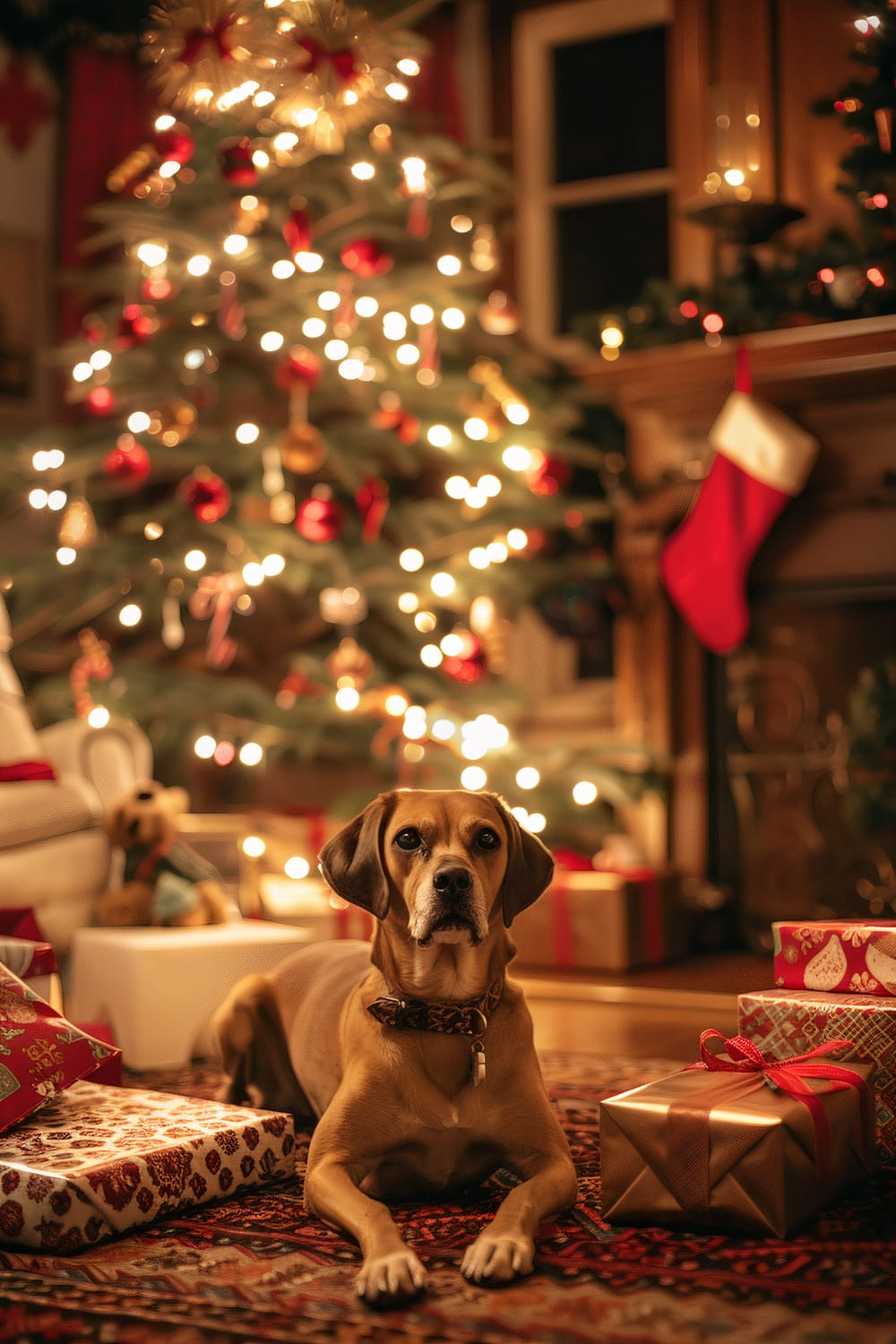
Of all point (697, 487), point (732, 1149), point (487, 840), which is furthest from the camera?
point (697, 487)

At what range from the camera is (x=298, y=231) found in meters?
4.26

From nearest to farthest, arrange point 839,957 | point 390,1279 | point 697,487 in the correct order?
1. point 390,1279
2. point 839,957
3. point 697,487

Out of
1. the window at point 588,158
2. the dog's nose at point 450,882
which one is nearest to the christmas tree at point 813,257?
the window at point 588,158

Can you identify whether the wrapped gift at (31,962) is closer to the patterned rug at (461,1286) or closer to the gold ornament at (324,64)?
the patterned rug at (461,1286)

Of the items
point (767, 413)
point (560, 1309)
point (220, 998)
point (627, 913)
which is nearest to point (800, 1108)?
point (560, 1309)

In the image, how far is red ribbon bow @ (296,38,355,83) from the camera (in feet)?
9.48

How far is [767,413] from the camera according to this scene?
4.36 meters

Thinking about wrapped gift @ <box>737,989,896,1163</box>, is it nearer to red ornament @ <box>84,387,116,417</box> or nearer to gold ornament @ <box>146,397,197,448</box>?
gold ornament @ <box>146,397,197,448</box>

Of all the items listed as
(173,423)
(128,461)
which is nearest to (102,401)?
(173,423)

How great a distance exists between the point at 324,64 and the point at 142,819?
166cm

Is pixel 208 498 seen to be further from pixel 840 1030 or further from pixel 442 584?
pixel 840 1030

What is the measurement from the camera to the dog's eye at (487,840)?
2.10m

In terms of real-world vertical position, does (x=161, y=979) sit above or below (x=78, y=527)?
below

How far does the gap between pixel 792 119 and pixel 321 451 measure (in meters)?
1.81
